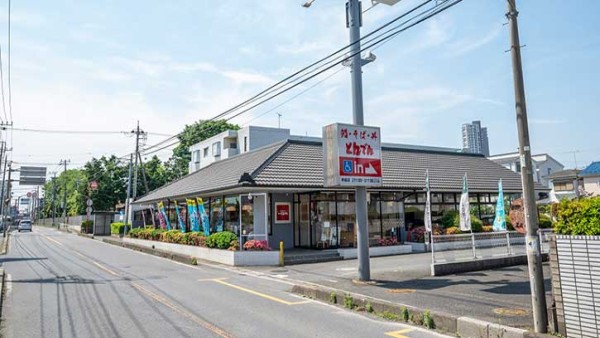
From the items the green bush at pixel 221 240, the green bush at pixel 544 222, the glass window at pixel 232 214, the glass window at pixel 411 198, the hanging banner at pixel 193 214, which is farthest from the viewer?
the green bush at pixel 544 222

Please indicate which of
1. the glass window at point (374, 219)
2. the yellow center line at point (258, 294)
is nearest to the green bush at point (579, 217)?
the yellow center line at point (258, 294)

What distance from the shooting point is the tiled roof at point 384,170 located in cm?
1915

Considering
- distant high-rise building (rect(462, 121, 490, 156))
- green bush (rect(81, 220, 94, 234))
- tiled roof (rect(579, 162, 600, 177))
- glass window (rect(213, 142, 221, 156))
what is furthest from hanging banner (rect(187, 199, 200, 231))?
distant high-rise building (rect(462, 121, 490, 156))

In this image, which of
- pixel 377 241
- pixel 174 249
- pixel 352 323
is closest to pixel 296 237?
pixel 377 241

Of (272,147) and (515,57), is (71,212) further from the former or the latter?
(515,57)

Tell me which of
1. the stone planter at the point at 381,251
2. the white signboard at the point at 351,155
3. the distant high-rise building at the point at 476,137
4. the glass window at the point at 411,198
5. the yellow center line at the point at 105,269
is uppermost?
the distant high-rise building at the point at 476,137

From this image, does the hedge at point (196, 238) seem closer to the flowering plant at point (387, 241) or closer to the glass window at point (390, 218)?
the flowering plant at point (387, 241)

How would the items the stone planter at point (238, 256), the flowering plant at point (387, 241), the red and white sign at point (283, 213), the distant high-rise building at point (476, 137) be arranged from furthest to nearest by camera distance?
the distant high-rise building at point (476, 137)
the red and white sign at point (283, 213)
the flowering plant at point (387, 241)
the stone planter at point (238, 256)

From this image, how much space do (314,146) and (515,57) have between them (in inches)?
678

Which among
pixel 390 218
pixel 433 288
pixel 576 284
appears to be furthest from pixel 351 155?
pixel 390 218

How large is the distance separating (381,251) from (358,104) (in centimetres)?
977

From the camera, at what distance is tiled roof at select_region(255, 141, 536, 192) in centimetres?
1919

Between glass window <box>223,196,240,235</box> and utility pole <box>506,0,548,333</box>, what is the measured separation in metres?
15.5

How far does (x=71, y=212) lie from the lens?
7625cm
